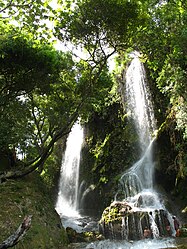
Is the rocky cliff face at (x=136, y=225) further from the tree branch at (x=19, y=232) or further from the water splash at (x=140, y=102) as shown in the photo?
the water splash at (x=140, y=102)

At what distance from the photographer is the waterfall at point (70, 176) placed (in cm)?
2121

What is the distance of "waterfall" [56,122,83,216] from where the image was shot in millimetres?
21209

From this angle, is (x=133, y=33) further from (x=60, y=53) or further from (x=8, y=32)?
(x=8, y=32)

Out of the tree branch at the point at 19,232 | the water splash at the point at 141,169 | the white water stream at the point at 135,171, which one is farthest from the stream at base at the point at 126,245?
the tree branch at the point at 19,232

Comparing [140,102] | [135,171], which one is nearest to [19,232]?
[135,171]

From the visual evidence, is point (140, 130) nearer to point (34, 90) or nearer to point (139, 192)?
point (139, 192)

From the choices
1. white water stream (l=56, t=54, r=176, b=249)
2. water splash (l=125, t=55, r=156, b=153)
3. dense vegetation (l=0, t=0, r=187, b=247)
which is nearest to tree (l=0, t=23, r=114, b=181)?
dense vegetation (l=0, t=0, r=187, b=247)

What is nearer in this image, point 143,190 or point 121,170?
point 143,190

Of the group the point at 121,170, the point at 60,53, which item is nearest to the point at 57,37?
the point at 60,53

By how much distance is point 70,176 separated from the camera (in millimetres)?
24000

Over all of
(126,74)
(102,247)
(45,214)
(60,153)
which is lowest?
(102,247)

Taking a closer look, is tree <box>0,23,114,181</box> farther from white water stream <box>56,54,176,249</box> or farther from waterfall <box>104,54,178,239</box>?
white water stream <box>56,54,176,249</box>

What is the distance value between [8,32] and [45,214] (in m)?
6.77

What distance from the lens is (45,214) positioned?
396 inches
